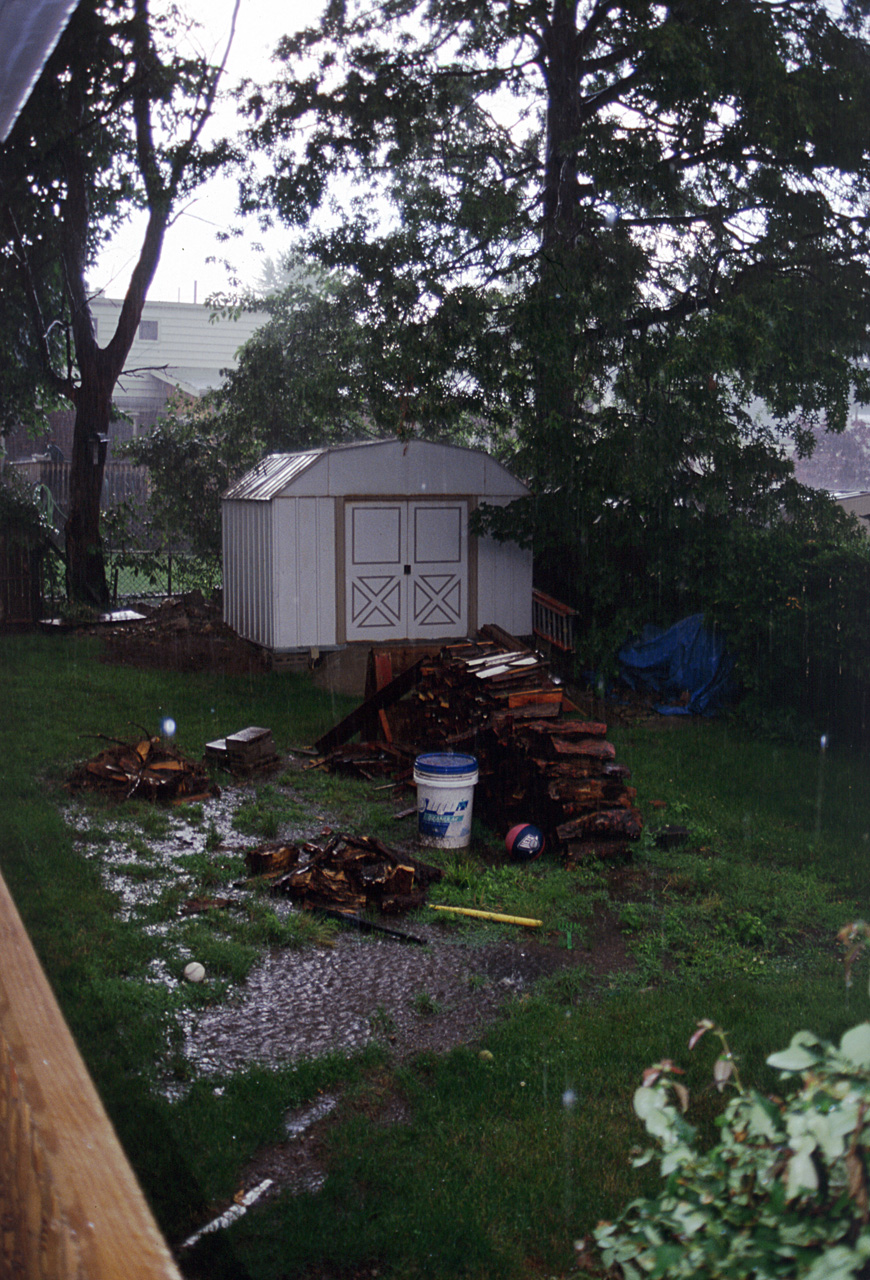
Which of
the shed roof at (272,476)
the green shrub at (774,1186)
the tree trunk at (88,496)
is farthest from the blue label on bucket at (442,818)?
the tree trunk at (88,496)

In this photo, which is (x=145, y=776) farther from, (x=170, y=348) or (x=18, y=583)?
(x=170, y=348)

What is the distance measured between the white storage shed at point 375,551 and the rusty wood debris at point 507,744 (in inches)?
129

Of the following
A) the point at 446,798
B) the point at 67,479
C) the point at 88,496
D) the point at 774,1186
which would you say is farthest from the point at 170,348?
the point at 774,1186

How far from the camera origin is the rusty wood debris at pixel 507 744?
23.6 ft

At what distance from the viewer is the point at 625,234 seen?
12.8 m

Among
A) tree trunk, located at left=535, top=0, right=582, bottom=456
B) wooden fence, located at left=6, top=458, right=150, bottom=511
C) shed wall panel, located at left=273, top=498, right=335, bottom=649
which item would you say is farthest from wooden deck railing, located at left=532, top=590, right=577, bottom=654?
wooden fence, located at left=6, top=458, right=150, bottom=511

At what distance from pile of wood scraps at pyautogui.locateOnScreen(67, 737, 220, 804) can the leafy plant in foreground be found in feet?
24.1

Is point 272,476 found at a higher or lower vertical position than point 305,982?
higher

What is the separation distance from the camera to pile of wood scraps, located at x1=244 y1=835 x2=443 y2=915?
6.18 m

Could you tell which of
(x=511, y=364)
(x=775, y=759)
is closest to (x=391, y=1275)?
(x=775, y=759)

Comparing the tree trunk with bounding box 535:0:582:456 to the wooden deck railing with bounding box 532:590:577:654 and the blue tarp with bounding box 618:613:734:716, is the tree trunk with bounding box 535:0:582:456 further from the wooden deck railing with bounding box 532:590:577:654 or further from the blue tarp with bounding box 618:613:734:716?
the blue tarp with bounding box 618:613:734:716

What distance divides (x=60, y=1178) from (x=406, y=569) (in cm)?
1330

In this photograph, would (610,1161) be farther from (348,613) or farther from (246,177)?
(246,177)

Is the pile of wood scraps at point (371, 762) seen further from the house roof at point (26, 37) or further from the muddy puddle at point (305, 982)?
the house roof at point (26, 37)
